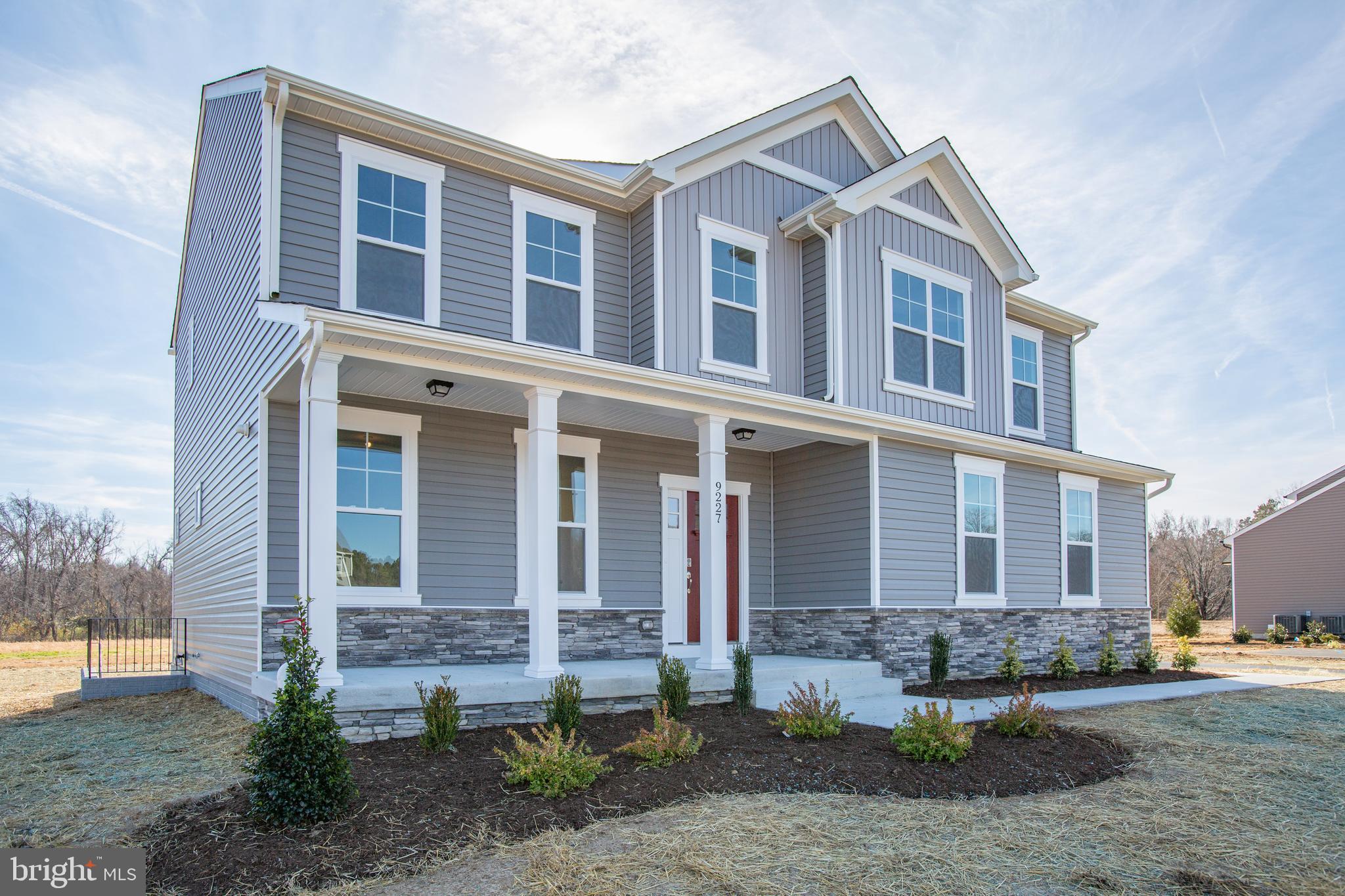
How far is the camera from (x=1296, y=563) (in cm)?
2472

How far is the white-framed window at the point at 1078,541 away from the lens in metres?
13.5

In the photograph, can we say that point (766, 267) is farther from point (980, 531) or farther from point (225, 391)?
point (225, 391)

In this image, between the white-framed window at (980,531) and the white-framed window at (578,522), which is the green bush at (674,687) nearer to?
the white-framed window at (578,522)

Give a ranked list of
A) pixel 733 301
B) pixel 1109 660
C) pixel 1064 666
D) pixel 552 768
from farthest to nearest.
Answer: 1. pixel 1109 660
2. pixel 1064 666
3. pixel 733 301
4. pixel 552 768

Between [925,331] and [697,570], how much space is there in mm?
4467

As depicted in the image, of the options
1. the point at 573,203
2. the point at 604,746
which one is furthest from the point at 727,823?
the point at 573,203

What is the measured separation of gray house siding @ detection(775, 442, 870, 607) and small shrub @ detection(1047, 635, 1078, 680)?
3613mm

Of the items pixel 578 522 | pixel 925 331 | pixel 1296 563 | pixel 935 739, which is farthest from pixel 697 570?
pixel 1296 563

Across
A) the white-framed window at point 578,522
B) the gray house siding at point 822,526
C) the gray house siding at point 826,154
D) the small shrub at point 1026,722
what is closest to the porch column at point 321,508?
the white-framed window at point 578,522

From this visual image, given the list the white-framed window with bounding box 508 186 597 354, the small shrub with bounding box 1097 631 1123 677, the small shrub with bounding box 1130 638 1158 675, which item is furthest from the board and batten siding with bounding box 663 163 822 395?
the small shrub with bounding box 1130 638 1158 675

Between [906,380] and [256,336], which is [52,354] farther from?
[906,380]

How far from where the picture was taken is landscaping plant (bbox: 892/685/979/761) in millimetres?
A: 6570

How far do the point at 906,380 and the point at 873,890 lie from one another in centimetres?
837

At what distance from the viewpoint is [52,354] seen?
25484 millimetres
